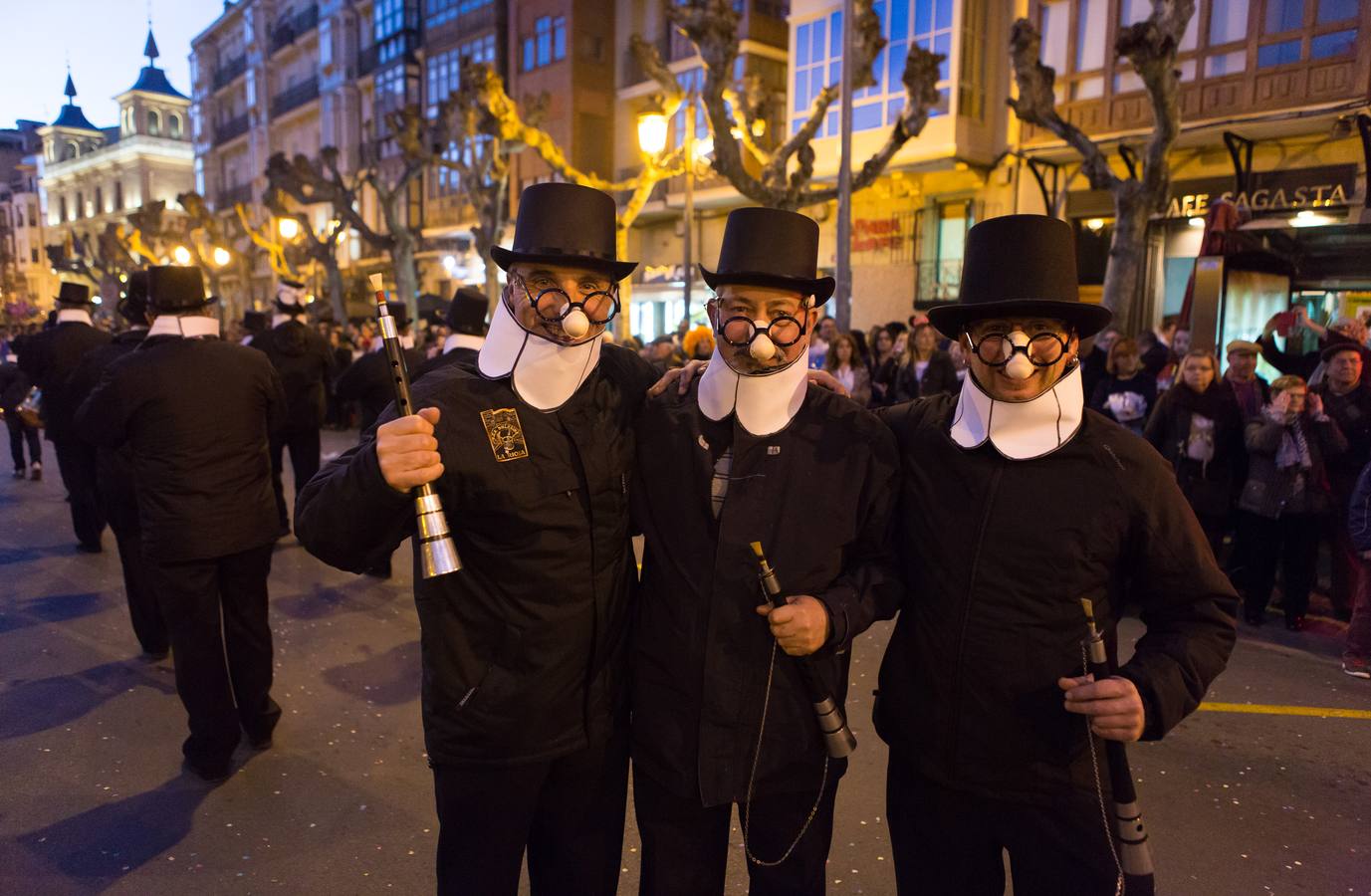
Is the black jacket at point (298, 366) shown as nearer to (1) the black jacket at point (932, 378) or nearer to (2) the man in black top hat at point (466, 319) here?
(2) the man in black top hat at point (466, 319)

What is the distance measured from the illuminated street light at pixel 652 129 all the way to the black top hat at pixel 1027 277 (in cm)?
1295

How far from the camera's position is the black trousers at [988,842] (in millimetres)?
2123

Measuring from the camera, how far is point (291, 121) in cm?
4956

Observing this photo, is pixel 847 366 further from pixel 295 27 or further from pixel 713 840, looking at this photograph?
pixel 295 27

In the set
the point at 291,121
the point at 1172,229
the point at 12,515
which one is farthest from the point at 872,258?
the point at 291,121

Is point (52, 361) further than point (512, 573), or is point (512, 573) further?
point (52, 361)

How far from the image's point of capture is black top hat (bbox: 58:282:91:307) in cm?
810

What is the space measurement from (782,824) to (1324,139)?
1672 centimetres

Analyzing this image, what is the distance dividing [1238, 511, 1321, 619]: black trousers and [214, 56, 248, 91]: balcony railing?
61.1 metres

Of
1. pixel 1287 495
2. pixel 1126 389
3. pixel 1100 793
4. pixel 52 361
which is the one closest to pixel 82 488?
pixel 52 361

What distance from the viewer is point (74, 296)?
8211 mm

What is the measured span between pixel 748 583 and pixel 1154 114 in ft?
39.0

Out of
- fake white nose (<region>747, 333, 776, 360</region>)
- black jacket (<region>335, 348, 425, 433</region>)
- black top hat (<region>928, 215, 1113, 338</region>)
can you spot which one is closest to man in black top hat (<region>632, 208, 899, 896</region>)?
fake white nose (<region>747, 333, 776, 360</region>)

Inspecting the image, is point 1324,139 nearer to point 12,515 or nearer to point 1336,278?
point 1336,278
